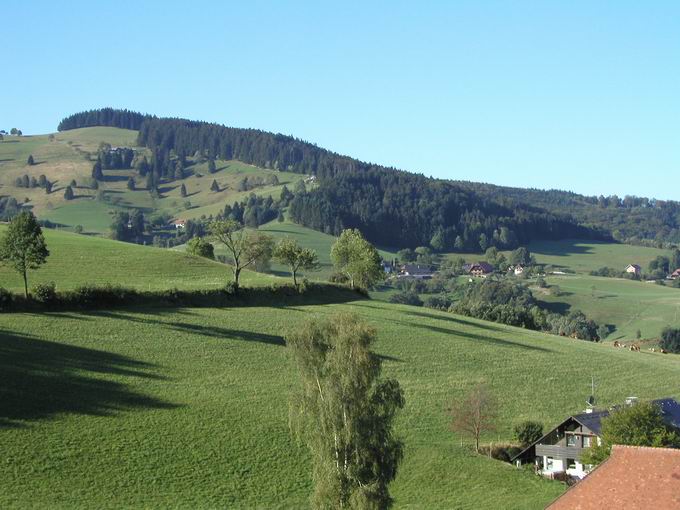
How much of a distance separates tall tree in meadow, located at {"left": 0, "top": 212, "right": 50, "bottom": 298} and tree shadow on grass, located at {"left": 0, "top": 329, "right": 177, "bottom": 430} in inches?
438

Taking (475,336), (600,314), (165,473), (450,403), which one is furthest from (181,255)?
(600,314)

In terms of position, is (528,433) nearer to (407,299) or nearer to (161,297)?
(161,297)

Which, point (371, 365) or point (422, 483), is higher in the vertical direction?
point (371, 365)

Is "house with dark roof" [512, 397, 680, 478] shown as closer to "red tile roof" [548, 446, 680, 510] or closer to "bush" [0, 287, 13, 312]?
"red tile roof" [548, 446, 680, 510]

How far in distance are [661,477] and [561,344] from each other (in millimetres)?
59520

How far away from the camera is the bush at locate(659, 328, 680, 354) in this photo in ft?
419

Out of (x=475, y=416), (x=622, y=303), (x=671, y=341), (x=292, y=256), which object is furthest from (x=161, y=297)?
(x=622, y=303)

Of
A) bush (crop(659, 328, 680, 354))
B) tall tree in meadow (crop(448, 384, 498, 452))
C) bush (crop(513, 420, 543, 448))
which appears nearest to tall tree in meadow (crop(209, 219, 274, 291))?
tall tree in meadow (crop(448, 384, 498, 452))

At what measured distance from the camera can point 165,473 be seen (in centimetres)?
4444

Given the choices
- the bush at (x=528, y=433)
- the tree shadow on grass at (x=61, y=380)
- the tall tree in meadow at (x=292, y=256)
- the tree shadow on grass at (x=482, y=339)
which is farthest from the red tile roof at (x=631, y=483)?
the tall tree in meadow at (x=292, y=256)

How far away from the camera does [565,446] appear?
5406 centimetres

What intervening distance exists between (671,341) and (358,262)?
174 feet

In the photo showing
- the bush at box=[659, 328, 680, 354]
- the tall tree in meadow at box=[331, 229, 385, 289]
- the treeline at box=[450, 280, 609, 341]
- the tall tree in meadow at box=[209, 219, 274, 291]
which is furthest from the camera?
the bush at box=[659, 328, 680, 354]

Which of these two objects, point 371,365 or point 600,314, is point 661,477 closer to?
point 371,365
